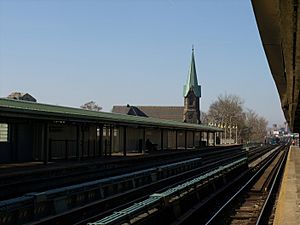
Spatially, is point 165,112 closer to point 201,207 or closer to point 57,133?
point 57,133

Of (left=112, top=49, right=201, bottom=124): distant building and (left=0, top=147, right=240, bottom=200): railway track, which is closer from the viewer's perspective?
(left=0, top=147, right=240, bottom=200): railway track

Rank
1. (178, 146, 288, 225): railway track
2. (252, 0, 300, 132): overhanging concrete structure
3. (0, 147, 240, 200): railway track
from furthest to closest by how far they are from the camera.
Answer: (0, 147, 240, 200): railway track < (178, 146, 288, 225): railway track < (252, 0, 300, 132): overhanging concrete structure

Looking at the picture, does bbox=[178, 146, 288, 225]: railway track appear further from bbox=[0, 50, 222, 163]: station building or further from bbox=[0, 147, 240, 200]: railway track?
bbox=[0, 50, 222, 163]: station building

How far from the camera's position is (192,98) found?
124562 millimetres

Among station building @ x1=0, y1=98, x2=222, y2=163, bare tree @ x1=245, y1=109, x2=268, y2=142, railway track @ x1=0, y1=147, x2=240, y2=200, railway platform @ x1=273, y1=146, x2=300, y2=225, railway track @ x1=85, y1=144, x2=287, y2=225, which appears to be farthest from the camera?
bare tree @ x1=245, y1=109, x2=268, y2=142

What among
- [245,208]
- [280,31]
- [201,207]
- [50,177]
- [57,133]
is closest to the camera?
[280,31]

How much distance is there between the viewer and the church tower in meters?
123

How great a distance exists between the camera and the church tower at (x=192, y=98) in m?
123

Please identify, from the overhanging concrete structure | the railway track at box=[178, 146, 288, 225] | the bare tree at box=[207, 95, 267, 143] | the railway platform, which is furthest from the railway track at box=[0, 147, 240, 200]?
the bare tree at box=[207, 95, 267, 143]

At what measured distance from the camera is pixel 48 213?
1282 centimetres

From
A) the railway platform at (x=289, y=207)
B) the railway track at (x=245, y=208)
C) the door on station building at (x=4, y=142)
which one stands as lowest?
Answer: the railway track at (x=245, y=208)

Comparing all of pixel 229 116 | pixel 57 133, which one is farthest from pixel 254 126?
pixel 57 133

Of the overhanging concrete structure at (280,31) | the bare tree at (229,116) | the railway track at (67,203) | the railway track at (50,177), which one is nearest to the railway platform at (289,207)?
the overhanging concrete structure at (280,31)

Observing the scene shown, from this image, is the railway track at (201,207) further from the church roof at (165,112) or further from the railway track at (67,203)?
the church roof at (165,112)
